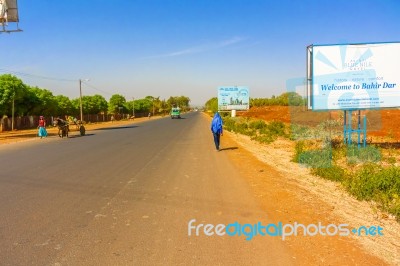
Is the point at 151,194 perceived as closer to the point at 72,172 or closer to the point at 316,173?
A: the point at 72,172

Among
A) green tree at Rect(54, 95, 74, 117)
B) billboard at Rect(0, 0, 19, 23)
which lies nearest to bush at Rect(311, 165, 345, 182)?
billboard at Rect(0, 0, 19, 23)

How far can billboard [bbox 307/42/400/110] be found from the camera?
45.3 feet

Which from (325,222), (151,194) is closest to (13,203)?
(151,194)

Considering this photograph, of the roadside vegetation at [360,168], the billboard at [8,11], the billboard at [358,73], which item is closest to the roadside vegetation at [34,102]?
the billboard at [8,11]

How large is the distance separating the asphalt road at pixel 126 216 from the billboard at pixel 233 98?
33.8m

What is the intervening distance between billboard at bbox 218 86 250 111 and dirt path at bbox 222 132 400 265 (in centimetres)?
3370

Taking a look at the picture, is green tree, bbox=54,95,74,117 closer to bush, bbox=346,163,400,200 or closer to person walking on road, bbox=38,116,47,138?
person walking on road, bbox=38,116,47,138

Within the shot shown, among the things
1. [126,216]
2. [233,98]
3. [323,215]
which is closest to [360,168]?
[323,215]

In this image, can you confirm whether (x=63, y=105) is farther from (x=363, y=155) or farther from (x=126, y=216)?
(x=126, y=216)

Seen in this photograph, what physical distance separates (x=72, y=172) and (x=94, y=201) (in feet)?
11.9

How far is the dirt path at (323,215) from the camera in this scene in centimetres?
410

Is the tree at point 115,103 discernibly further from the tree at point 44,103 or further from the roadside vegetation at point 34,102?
the tree at point 44,103

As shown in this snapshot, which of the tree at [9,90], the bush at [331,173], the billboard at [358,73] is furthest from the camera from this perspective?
the tree at [9,90]

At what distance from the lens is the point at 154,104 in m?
138
